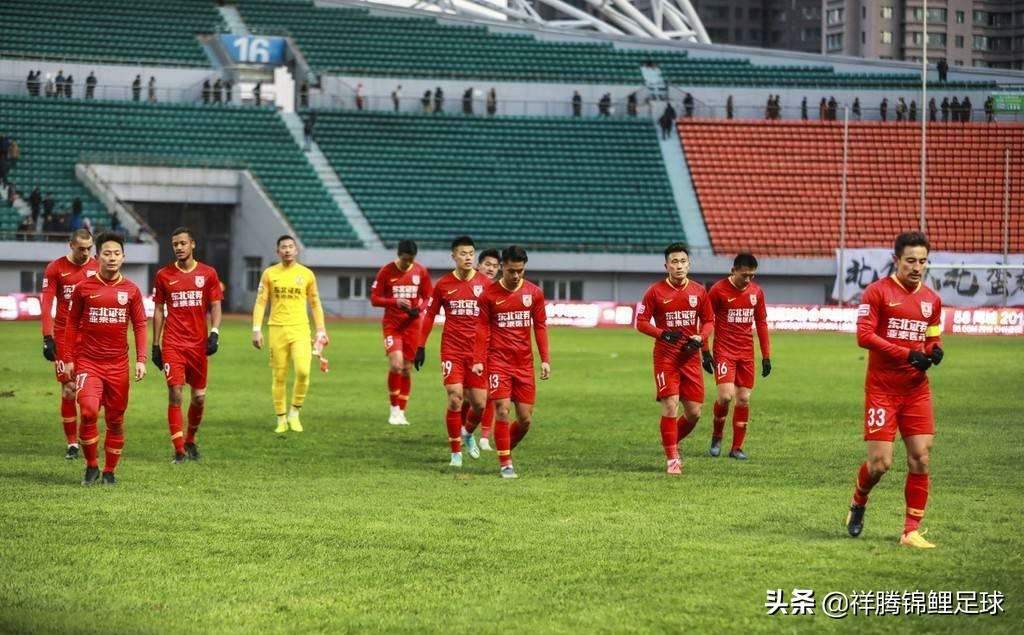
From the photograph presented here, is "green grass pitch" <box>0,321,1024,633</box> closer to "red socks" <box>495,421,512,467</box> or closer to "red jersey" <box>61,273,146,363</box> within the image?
"red socks" <box>495,421,512,467</box>

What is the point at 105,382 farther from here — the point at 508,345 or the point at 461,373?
the point at 461,373

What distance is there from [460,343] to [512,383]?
1594 millimetres

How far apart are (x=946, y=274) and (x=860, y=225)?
6279 millimetres

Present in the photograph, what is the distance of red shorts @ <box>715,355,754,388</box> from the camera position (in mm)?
18375

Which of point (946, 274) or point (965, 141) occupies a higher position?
point (965, 141)

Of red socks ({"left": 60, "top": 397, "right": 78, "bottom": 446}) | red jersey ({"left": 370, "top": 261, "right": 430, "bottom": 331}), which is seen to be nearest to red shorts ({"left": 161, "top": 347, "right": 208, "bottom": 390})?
red socks ({"left": 60, "top": 397, "right": 78, "bottom": 446})

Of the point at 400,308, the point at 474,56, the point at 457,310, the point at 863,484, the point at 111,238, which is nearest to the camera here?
the point at 863,484

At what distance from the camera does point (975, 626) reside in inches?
346

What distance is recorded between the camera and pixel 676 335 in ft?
52.7

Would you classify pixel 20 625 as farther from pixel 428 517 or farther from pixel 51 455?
pixel 51 455

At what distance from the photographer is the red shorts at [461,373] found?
16734 mm

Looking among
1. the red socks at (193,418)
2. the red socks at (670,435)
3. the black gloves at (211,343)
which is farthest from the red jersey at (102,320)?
the red socks at (670,435)

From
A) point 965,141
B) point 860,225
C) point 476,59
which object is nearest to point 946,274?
point 860,225

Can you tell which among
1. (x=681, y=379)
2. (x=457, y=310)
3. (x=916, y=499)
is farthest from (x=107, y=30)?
(x=916, y=499)
